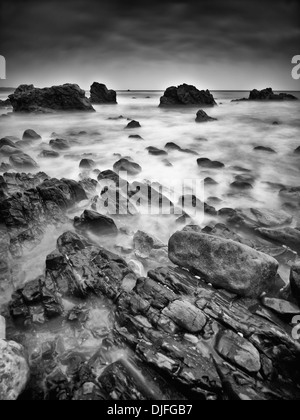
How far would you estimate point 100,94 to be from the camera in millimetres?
33562

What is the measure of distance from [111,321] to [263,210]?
4.43 m

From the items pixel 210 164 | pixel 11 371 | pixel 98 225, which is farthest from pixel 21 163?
pixel 11 371

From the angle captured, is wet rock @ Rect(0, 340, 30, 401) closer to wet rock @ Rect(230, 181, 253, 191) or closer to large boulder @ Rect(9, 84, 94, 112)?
wet rock @ Rect(230, 181, 253, 191)

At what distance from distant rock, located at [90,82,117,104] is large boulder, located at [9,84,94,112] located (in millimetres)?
7711

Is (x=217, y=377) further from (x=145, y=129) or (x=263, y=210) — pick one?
(x=145, y=129)

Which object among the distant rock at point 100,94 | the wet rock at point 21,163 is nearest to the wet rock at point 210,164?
the wet rock at point 21,163

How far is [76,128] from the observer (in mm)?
16578

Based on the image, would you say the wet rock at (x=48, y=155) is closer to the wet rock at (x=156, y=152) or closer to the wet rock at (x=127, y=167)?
the wet rock at (x=127, y=167)

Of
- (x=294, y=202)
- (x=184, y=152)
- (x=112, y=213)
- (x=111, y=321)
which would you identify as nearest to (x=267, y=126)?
(x=184, y=152)

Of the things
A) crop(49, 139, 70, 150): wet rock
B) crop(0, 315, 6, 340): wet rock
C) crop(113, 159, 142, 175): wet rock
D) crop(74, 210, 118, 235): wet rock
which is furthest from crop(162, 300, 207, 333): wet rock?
crop(49, 139, 70, 150): wet rock

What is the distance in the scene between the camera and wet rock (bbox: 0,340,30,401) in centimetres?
239

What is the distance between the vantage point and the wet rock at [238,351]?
8.60 feet

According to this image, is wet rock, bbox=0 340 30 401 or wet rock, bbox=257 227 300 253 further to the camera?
wet rock, bbox=257 227 300 253

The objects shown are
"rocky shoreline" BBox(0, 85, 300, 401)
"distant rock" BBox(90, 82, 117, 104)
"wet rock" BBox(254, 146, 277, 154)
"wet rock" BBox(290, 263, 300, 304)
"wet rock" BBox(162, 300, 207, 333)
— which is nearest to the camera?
"rocky shoreline" BBox(0, 85, 300, 401)
